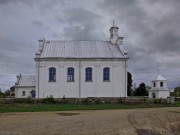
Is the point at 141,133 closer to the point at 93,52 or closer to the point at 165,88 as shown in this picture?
the point at 93,52

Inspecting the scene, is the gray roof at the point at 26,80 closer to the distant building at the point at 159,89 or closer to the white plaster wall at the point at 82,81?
the white plaster wall at the point at 82,81

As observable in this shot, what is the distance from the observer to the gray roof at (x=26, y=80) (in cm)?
5630

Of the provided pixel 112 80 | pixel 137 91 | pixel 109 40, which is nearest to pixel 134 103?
pixel 112 80

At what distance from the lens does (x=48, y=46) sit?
52.3 meters

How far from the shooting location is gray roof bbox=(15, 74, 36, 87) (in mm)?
56303

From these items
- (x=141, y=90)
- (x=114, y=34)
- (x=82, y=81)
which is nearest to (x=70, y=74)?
(x=82, y=81)

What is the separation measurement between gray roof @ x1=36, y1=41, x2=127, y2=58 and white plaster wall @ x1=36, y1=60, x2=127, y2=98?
1147 millimetres

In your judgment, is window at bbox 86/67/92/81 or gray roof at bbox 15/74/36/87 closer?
window at bbox 86/67/92/81

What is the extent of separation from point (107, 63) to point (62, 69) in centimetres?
725

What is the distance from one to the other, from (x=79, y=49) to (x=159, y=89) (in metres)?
17.7

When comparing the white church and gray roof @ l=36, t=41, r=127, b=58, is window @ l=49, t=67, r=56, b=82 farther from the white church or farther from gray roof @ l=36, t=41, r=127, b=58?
gray roof @ l=36, t=41, r=127, b=58

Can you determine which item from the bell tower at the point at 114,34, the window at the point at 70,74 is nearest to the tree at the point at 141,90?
the bell tower at the point at 114,34

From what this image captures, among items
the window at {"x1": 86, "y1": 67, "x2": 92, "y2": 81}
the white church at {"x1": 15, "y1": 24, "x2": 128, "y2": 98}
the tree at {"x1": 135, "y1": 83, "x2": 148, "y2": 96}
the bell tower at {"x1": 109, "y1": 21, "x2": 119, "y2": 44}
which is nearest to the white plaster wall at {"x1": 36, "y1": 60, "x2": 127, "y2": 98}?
the white church at {"x1": 15, "y1": 24, "x2": 128, "y2": 98}

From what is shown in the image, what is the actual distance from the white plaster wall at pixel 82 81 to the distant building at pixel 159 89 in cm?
1144
